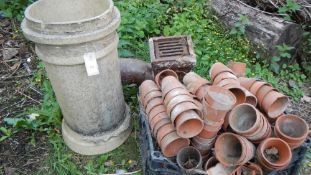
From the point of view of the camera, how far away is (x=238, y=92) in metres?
2.14

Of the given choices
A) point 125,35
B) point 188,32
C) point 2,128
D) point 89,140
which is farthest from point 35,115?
point 188,32

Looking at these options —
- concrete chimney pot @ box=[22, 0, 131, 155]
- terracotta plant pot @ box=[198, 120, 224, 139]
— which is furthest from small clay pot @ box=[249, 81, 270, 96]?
concrete chimney pot @ box=[22, 0, 131, 155]

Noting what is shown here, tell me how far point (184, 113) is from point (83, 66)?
0.79 metres

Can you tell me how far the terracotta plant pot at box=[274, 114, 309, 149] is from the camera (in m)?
2.02

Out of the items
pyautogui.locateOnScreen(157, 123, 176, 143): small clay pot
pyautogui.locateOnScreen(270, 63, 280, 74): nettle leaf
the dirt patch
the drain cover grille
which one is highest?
the drain cover grille

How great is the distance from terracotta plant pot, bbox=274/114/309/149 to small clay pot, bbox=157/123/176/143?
2.15ft

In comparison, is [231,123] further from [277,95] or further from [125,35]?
[125,35]

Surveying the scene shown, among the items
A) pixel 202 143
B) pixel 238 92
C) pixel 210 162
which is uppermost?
pixel 238 92

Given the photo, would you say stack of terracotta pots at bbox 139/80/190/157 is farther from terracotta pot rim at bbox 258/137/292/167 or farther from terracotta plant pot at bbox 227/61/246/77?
terracotta plant pot at bbox 227/61/246/77

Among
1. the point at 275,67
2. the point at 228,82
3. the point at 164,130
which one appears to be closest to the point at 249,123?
the point at 228,82

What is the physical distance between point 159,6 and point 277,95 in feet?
7.02

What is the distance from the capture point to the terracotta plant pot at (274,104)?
2.15 m

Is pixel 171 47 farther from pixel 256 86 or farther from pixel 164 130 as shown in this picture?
pixel 164 130

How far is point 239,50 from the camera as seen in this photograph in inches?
135
